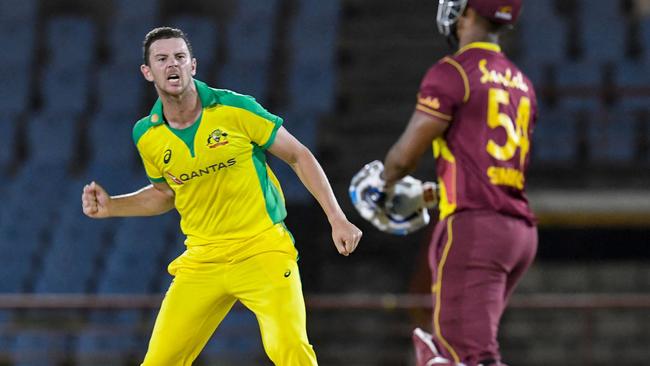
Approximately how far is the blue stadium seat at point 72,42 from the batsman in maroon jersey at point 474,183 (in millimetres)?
11559

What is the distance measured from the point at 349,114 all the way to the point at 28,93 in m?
4.31

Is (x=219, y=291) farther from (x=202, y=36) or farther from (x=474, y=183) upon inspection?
(x=202, y=36)

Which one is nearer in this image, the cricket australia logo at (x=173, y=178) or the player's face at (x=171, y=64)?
the player's face at (x=171, y=64)

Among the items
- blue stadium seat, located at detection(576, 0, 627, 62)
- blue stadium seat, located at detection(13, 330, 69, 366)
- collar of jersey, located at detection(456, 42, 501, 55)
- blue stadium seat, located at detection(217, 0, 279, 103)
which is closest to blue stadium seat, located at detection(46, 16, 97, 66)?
blue stadium seat, located at detection(217, 0, 279, 103)

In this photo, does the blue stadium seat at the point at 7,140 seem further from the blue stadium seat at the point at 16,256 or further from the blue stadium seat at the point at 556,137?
the blue stadium seat at the point at 556,137

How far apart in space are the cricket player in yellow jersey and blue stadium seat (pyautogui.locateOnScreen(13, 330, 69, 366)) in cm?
607

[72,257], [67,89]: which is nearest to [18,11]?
[67,89]

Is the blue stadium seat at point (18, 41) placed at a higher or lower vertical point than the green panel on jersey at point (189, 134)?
lower

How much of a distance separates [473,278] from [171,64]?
1.67 metres

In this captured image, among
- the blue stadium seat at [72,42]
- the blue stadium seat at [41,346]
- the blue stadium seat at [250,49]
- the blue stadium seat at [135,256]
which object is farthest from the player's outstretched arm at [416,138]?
the blue stadium seat at [72,42]

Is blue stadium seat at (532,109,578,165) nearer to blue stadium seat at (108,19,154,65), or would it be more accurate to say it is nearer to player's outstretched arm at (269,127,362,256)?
blue stadium seat at (108,19,154,65)

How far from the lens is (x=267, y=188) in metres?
5.57

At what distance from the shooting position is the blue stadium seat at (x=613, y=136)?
43.4ft

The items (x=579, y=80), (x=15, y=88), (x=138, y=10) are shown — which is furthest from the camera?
(x=138, y=10)
